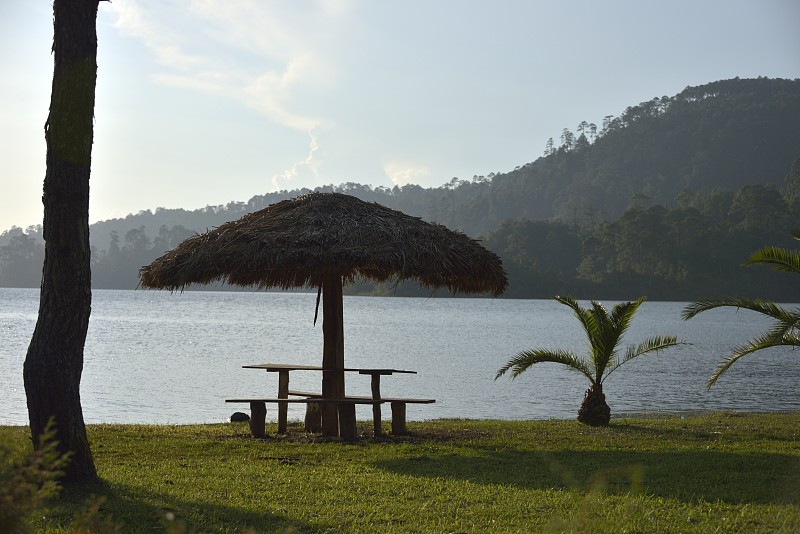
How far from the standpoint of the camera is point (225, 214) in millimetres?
177000

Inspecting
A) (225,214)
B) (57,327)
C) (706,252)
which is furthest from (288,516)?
(225,214)

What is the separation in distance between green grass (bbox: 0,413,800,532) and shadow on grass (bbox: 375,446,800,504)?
2 cm

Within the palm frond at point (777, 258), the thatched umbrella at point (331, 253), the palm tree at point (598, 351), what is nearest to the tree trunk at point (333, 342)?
the thatched umbrella at point (331, 253)

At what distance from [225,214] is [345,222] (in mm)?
169712

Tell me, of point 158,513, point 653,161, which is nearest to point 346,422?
point 158,513

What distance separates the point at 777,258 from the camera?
11531 millimetres

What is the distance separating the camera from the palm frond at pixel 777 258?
11367 millimetres

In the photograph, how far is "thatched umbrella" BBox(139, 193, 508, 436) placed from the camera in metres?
10.6

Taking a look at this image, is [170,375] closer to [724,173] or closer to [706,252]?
[706,252]

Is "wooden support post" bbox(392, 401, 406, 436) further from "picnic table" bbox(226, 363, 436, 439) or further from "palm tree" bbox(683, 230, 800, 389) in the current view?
"palm tree" bbox(683, 230, 800, 389)

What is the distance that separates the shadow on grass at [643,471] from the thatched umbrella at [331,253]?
7.73ft

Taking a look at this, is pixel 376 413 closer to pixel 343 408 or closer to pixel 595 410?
pixel 343 408

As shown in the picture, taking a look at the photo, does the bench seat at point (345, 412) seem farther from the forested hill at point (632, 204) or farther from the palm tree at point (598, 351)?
the forested hill at point (632, 204)

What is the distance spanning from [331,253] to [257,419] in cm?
240
